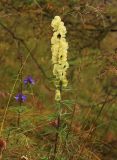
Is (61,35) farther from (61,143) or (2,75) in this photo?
(2,75)

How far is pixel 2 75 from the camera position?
851 centimetres

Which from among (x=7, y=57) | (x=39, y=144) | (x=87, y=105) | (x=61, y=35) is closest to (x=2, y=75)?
(x=7, y=57)

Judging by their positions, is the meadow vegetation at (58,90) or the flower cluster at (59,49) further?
the meadow vegetation at (58,90)

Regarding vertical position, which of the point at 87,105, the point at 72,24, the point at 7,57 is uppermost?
the point at 72,24

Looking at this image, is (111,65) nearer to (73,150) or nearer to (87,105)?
(73,150)

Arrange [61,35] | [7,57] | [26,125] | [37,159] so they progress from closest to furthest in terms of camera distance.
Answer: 1. [61,35]
2. [37,159]
3. [26,125]
4. [7,57]

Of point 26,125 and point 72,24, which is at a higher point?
point 72,24

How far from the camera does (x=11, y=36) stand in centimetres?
795

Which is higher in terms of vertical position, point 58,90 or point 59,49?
point 59,49

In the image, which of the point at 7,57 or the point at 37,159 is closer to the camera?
the point at 37,159

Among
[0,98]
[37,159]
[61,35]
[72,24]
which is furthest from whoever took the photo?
[72,24]

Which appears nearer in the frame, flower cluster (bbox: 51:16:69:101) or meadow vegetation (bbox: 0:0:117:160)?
flower cluster (bbox: 51:16:69:101)

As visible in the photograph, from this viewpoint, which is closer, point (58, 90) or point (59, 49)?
point (59, 49)

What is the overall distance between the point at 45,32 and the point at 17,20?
1450 millimetres
